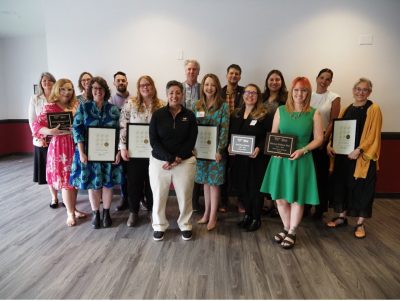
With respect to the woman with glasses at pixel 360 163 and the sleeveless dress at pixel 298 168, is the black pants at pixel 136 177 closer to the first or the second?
the sleeveless dress at pixel 298 168

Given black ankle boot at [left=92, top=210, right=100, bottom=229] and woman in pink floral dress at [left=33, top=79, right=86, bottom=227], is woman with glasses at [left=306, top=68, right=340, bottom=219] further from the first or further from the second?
woman in pink floral dress at [left=33, top=79, right=86, bottom=227]

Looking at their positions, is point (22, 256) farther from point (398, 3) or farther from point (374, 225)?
point (398, 3)

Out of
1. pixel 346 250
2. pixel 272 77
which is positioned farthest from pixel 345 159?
pixel 272 77

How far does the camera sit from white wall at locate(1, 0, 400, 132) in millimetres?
3697

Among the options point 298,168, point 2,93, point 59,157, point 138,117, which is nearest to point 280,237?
point 298,168

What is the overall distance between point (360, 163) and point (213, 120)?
61.2 inches

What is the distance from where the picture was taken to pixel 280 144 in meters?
2.50

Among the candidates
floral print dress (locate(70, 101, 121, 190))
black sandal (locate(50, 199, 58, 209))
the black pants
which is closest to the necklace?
the black pants

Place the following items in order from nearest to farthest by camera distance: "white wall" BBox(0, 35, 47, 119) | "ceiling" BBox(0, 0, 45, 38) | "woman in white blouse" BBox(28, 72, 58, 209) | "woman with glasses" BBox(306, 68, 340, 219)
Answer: "woman with glasses" BBox(306, 68, 340, 219) → "woman in white blouse" BBox(28, 72, 58, 209) → "ceiling" BBox(0, 0, 45, 38) → "white wall" BBox(0, 35, 47, 119)

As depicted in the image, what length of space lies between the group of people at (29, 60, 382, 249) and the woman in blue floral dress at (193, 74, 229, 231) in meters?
0.01

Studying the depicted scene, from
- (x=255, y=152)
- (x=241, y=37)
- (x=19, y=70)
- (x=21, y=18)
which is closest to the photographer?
(x=255, y=152)

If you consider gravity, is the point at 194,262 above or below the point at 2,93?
below

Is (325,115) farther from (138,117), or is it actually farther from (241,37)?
(138,117)

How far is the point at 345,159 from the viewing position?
290 centimetres
